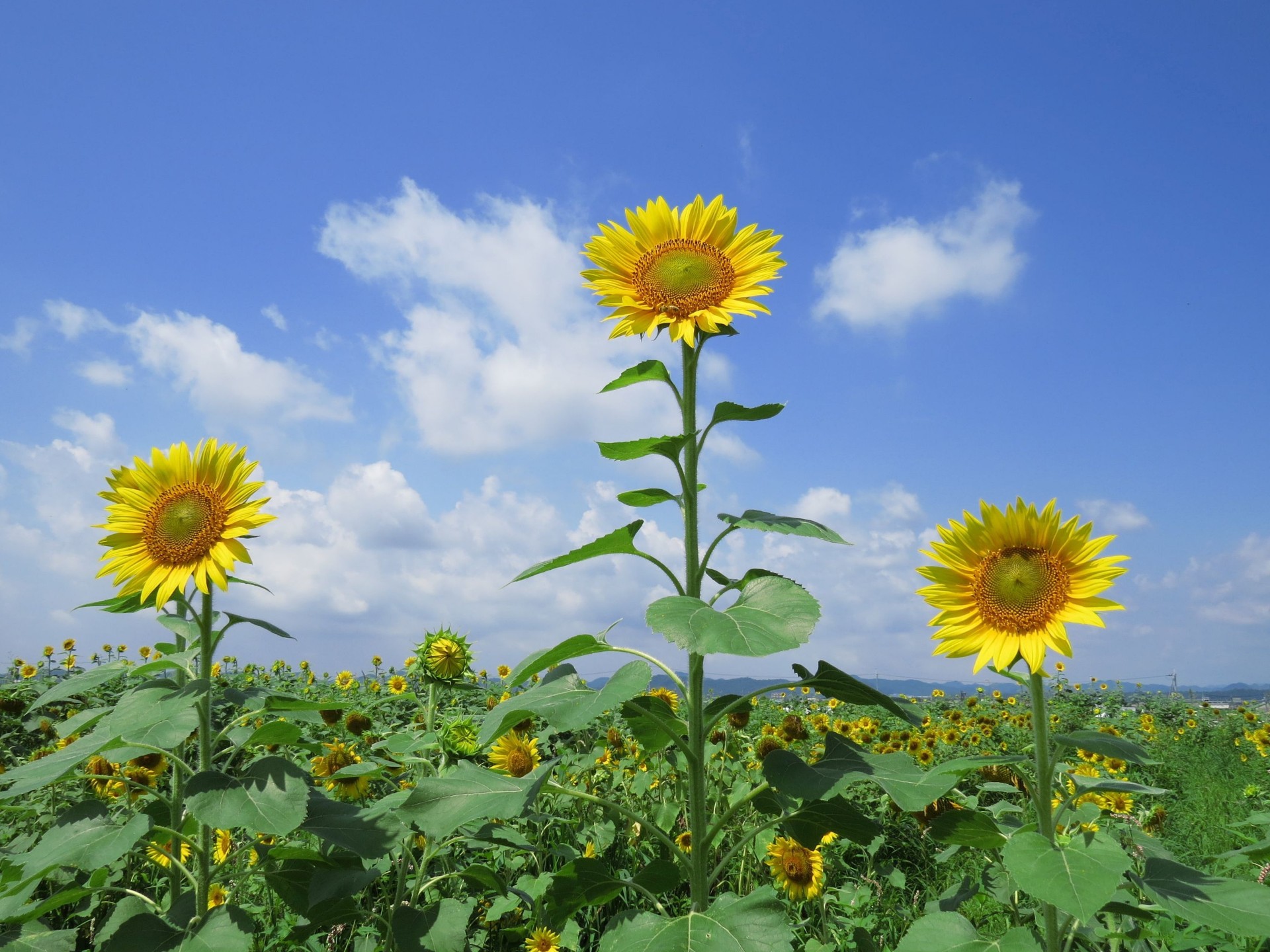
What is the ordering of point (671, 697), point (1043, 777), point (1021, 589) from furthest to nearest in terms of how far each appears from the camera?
point (671, 697) → point (1021, 589) → point (1043, 777)

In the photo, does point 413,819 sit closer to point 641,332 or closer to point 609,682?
point 609,682

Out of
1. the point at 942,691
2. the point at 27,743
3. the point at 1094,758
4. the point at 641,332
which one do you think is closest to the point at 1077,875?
the point at 641,332

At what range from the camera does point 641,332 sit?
2.42m

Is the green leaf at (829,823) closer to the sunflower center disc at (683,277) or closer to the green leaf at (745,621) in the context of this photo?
the green leaf at (745,621)

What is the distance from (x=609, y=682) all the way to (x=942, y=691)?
8435mm

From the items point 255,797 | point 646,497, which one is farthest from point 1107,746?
point 255,797

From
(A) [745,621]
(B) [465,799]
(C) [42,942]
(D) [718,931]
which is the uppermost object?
(A) [745,621]

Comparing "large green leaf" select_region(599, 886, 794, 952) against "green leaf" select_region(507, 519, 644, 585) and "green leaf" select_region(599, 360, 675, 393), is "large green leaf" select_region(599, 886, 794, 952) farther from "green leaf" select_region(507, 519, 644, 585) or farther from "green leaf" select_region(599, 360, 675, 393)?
"green leaf" select_region(599, 360, 675, 393)

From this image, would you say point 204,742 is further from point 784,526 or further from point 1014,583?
point 1014,583

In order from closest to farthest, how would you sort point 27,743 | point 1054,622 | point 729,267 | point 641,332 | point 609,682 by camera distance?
point 609,682 < point 1054,622 < point 641,332 < point 729,267 < point 27,743

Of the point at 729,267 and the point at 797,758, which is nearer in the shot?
the point at 797,758

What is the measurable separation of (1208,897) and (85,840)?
9.15 ft

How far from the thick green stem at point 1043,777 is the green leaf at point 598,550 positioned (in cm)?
102

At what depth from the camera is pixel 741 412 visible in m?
2.21
